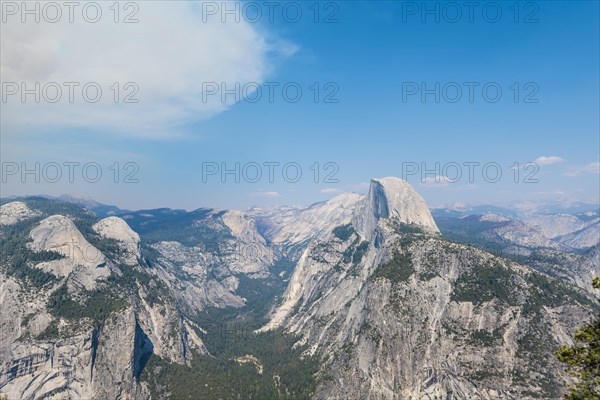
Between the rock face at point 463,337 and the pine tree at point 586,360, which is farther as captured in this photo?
the rock face at point 463,337

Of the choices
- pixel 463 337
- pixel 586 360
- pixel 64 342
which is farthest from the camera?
pixel 463 337

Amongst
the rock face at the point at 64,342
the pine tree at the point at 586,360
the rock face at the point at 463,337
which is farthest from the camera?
the rock face at the point at 64,342

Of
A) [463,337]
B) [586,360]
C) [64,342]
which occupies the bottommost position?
[64,342]

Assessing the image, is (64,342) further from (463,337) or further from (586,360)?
(586,360)

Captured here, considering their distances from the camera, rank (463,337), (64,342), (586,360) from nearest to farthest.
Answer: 1. (586,360)
2. (64,342)
3. (463,337)

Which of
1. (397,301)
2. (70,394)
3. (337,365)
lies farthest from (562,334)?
(70,394)

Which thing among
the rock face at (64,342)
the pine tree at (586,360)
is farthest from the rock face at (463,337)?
the pine tree at (586,360)

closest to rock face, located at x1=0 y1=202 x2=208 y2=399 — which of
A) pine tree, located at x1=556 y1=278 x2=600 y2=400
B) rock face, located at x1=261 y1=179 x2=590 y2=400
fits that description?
rock face, located at x1=261 y1=179 x2=590 y2=400

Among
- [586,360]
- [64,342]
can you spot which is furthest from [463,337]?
[64,342]

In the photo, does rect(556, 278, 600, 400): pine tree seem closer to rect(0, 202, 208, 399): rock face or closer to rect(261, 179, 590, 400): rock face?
rect(261, 179, 590, 400): rock face

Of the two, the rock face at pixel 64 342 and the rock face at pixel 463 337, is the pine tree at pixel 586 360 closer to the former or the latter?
the rock face at pixel 463 337

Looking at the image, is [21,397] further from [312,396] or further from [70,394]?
[312,396]
